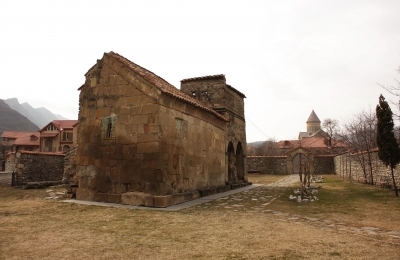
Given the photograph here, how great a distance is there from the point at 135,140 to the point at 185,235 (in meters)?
4.59

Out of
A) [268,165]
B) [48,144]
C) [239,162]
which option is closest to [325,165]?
[268,165]

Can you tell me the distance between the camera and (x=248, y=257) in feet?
13.0

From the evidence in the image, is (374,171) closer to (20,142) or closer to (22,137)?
(20,142)

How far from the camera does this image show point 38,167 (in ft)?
54.1

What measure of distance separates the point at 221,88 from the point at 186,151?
21.1ft

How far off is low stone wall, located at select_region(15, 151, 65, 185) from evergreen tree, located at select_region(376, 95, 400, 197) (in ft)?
57.7

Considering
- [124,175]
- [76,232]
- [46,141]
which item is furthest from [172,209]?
[46,141]

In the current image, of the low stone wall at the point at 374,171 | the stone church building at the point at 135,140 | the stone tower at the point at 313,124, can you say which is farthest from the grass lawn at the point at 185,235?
the stone tower at the point at 313,124

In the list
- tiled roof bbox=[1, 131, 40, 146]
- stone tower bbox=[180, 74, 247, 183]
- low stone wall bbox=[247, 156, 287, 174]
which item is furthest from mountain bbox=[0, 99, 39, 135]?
stone tower bbox=[180, 74, 247, 183]

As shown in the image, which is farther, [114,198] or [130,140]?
[130,140]

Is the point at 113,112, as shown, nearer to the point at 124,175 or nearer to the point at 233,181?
the point at 124,175

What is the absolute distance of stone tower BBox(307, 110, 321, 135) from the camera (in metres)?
88.6

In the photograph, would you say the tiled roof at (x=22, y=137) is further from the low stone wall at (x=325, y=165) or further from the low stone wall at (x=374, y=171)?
the low stone wall at (x=374, y=171)

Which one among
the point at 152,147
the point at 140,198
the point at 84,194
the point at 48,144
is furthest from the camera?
the point at 48,144
